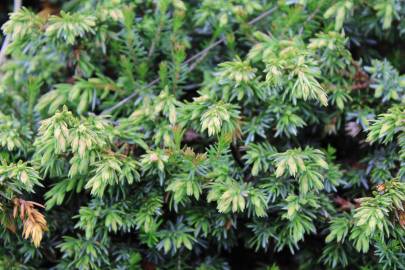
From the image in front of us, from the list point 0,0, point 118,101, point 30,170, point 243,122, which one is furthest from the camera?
point 0,0

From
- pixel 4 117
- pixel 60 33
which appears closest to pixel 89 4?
pixel 60 33

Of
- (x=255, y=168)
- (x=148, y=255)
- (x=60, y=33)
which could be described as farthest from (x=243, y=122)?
(x=60, y=33)

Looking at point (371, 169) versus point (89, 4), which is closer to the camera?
point (371, 169)

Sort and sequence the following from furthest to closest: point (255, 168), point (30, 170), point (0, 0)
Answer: point (0, 0), point (255, 168), point (30, 170)

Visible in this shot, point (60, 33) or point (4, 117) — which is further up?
point (60, 33)

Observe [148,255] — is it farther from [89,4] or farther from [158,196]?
[89,4]

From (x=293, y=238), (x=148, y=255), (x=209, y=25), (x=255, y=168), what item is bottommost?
(x=148, y=255)
